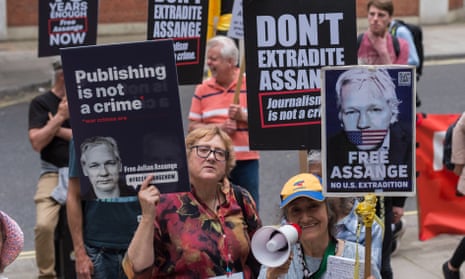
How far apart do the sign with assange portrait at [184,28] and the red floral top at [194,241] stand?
7.42 feet

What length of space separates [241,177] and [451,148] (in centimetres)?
156

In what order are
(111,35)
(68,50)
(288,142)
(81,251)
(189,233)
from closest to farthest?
1. (68,50)
2. (189,233)
3. (288,142)
4. (81,251)
5. (111,35)

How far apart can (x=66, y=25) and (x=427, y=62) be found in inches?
429

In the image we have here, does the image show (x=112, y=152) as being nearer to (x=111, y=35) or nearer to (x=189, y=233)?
(x=189, y=233)

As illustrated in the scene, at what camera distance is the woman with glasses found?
15.1 feet

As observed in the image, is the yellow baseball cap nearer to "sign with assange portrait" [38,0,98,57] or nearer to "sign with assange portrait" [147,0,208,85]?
"sign with assange portrait" [147,0,208,85]

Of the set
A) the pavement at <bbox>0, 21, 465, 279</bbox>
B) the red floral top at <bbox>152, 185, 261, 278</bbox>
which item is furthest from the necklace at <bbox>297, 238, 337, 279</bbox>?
the pavement at <bbox>0, 21, 465, 279</bbox>

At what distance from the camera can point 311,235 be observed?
444 centimetres

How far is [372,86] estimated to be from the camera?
4332mm

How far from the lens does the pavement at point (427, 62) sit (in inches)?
309

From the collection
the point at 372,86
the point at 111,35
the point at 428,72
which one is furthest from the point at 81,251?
the point at 111,35

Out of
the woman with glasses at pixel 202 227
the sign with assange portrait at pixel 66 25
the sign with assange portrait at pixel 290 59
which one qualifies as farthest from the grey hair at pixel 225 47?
the woman with glasses at pixel 202 227

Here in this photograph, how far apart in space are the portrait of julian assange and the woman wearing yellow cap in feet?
2.40

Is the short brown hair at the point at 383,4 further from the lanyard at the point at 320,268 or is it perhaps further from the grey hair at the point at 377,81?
the lanyard at the point at 320,268
